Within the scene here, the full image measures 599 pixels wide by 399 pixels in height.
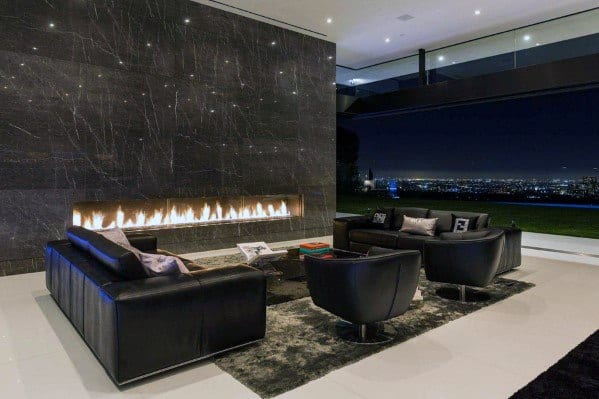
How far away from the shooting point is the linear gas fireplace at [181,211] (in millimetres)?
5688

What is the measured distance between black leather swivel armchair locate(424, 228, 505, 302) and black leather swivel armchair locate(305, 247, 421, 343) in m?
0.98

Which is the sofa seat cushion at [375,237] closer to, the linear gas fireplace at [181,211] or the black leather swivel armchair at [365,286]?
the linear gas fireplace at [181,211]

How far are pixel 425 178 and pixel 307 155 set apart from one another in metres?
7.30

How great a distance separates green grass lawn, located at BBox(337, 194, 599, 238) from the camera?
9.26 meters

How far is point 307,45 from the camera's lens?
7.78m

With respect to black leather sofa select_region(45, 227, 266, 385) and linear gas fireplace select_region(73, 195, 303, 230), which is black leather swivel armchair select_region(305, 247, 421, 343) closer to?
black leather sofa select_region(45, 227, 266, 385)

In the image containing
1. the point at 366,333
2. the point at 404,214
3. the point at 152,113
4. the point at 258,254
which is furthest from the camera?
the point at 404,214

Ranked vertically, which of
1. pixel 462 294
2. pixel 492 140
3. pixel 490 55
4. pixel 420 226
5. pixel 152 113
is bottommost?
pixel 462 294

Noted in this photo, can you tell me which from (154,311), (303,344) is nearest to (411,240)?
(303,344)

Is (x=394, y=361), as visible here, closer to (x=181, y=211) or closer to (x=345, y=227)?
(x=345, y=227)

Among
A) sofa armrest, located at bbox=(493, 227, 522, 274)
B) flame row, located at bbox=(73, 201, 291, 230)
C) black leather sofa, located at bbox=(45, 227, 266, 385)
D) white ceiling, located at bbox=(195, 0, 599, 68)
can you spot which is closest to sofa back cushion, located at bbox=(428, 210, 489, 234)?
sofa armrest, located at bbox=(493, 227, 522, 274)

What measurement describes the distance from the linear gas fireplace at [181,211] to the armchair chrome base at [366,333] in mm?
3857

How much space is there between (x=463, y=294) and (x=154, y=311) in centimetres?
292

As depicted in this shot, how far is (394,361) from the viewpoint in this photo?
2697 mm
